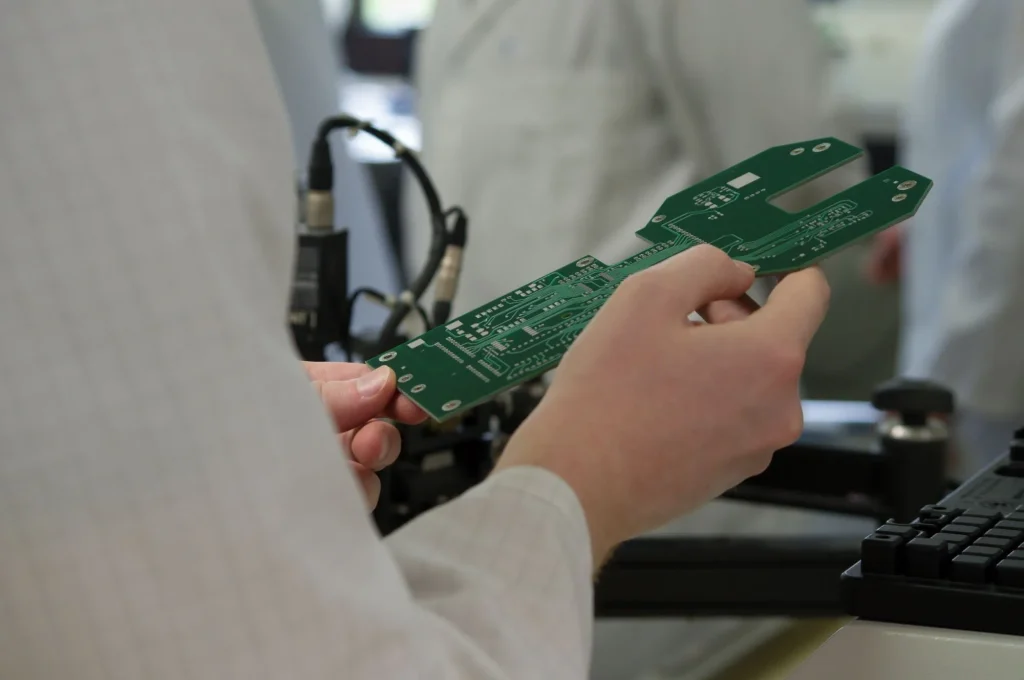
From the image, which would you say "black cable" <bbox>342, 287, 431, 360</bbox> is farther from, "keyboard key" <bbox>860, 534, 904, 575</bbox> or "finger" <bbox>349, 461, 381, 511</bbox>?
"keyboard key" <bbox>860, 534, 904, 575</bbox>

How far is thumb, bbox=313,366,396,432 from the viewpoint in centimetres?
49

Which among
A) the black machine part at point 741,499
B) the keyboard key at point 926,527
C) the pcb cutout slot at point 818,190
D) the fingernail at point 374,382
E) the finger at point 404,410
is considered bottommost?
the black machine part at point 741,499

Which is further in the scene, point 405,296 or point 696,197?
point 405,296

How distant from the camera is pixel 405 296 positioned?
0.80 meters

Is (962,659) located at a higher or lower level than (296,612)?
lower

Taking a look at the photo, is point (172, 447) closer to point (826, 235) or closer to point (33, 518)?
point (33, 518)

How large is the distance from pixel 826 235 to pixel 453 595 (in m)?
0.22

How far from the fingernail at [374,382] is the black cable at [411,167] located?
11.7 inches

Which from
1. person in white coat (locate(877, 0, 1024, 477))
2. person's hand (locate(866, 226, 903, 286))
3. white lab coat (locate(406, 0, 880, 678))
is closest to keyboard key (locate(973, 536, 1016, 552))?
white lab coat (locate(406, 0, 880, 678))

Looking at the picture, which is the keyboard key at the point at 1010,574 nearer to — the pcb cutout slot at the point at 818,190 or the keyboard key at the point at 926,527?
the keyboard key at the point at 926,527

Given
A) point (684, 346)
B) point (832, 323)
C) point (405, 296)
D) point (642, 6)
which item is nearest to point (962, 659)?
point (684, 346)

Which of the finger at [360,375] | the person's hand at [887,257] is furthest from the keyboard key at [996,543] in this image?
the person's hand at [887,257]

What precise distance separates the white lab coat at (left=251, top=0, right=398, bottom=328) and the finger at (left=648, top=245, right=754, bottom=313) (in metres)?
1.09

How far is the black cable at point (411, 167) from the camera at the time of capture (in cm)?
80
